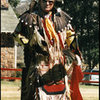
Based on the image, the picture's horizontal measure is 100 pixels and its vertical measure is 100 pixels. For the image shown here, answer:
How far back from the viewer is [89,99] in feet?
59.8

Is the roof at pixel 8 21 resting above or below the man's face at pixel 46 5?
above

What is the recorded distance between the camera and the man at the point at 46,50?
6516mm

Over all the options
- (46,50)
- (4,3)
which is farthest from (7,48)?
(46,50)

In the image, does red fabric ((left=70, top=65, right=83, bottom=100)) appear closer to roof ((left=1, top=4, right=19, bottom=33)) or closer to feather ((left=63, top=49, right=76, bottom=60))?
feather ((left=63, top=49, right=76, bottom=60))

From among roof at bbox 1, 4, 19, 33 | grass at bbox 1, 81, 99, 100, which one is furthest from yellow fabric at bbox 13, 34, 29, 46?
roof at bbox 1, 4, 19, 33

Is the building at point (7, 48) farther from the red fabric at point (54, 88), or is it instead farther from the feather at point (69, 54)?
the red fabric at point (54, 88)

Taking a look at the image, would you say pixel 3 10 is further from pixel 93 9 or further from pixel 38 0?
pixel 38 0

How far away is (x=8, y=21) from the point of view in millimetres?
38406

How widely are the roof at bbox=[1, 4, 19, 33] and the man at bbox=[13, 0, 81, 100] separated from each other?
29.3 metres

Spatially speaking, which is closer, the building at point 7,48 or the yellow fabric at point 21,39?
the yellow fabric at point 21,39

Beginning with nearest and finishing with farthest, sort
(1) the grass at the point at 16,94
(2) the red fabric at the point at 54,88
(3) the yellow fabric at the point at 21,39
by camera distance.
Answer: (2) the red fabric at the point at 54,88
(3) the yellow fabric at the point at 21,39
(1) the grass at the point at 16,94

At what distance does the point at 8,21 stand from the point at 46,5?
32.0 metres

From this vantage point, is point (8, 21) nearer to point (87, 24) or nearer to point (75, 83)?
→ point (87, 24)

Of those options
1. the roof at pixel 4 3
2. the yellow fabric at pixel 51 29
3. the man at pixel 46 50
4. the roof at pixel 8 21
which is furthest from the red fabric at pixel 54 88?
the roof at pixel 4 3
